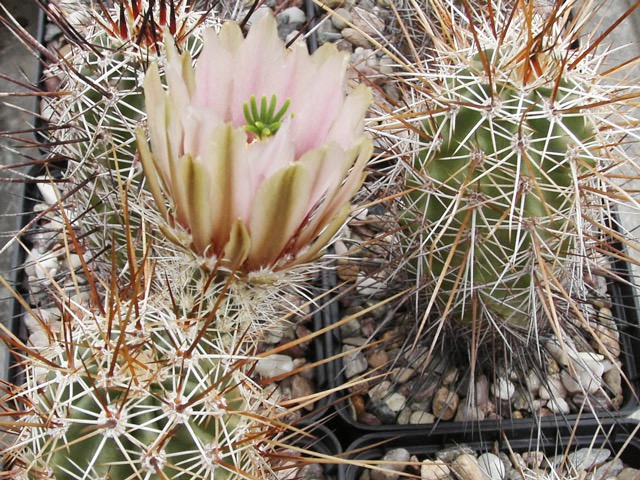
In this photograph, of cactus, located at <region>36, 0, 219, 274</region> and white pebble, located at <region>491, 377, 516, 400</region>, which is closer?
cactus, located at <region>36, 0, 219, 274</region>

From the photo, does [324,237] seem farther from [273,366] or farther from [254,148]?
[273,366]

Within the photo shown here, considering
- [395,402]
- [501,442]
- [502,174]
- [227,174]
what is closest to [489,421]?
[501,442]

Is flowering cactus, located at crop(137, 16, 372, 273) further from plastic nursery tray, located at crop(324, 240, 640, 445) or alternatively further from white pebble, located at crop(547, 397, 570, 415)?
white pebble, located at crop(547, 397, 570, 415)

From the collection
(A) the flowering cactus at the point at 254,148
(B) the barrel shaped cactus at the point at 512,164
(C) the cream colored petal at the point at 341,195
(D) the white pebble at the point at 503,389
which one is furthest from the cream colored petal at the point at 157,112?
(D) the white pebble at the point at 503,389

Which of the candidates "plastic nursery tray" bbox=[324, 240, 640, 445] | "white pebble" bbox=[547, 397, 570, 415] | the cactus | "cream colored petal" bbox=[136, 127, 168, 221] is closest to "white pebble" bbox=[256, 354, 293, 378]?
"plastic nursery tray" bbox=[324, 240, 640, 445]

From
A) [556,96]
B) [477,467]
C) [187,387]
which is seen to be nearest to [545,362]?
[477,467]
